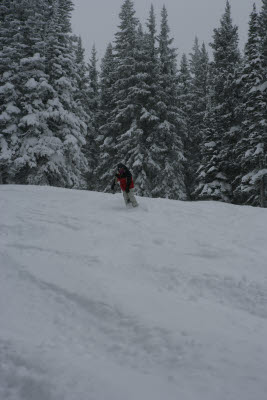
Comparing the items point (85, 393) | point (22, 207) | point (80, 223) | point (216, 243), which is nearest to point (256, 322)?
point (85, 393)

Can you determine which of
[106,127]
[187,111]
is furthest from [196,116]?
[106,127]

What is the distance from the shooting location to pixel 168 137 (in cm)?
2328

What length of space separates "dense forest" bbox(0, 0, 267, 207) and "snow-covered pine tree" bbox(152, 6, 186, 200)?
0.27 feet

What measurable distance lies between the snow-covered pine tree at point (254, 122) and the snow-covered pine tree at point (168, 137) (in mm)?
4659

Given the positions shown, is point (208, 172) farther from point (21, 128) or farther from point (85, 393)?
point (85, 393)

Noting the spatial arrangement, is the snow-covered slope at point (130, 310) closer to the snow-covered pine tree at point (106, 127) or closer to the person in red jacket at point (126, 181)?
the person in red jacket at point (126, 181)

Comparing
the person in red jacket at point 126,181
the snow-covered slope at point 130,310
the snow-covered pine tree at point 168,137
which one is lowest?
the snow-covered slope at point 130,310

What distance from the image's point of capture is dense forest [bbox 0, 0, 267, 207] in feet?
59.5

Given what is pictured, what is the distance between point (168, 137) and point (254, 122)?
252 inches

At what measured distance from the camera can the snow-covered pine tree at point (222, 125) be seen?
22047 mm

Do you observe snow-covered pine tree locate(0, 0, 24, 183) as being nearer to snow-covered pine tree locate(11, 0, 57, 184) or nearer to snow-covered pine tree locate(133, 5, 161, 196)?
snow-covered pine tree locate(11, 0, 57, 184)

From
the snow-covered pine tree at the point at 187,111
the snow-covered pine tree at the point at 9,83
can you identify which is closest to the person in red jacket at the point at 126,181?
the snow-covered pine tree at the point at 9,83

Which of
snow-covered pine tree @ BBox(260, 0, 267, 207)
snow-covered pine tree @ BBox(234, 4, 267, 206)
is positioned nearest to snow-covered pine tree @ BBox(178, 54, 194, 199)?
snow-covered pine tree @ BBox(234, 4, 267, 206)

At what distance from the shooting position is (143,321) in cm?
457
